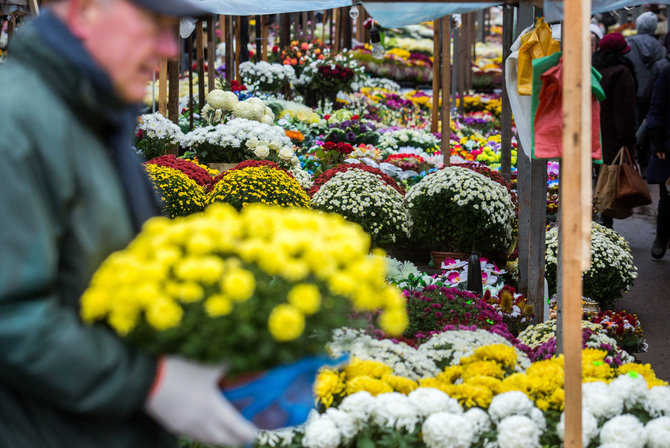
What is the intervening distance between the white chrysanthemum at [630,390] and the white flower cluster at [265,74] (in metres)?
9.07

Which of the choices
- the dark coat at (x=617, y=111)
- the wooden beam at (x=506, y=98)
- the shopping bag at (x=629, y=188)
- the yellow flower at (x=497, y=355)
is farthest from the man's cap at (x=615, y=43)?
the yellow flower at (x=497, y=355)

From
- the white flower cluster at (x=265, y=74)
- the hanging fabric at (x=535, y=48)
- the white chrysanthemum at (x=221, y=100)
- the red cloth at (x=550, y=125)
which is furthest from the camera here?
the white flower cluster at (x=265, y=74)

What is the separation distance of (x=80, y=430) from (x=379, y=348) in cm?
220

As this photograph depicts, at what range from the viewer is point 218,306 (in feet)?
3.98

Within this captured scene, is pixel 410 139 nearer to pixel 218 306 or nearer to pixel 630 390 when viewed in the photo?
pixel 630 390

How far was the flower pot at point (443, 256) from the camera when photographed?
19.2ft

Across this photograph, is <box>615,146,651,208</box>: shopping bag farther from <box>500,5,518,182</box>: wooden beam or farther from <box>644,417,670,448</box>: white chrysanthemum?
<box>644,417,670,448</box>: white chrysanthemum

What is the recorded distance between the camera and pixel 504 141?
22.0 ft

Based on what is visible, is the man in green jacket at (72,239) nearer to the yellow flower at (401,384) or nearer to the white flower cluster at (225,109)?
the yellow flower at (401,384)

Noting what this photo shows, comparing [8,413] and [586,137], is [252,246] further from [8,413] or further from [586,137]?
[586,137]

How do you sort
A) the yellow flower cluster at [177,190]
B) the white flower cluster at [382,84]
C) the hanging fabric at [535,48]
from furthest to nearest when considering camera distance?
1. the white flower cluster at [382,84]
2. the yellow flower cluster at [177,190]
3. the hanging fabric at [535,48]

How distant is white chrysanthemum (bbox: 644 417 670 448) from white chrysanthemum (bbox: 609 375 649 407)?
17 centimetres

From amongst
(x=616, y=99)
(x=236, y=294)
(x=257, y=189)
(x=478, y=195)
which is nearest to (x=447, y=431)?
(x=236, y=294)

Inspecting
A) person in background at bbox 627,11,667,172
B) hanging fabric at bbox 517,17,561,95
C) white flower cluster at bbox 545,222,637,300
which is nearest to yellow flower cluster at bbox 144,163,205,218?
white flower cluster at bbox 545,222,637,300
